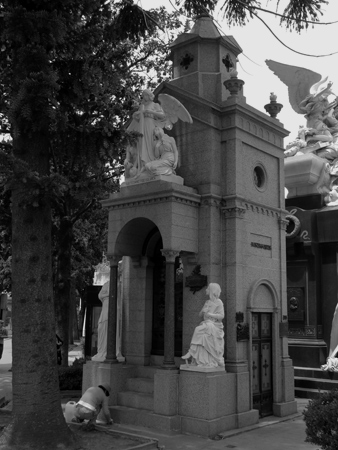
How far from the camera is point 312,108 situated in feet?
61.5

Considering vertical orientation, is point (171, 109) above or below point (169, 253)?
above

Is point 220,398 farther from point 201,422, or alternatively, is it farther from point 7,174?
point 7,174

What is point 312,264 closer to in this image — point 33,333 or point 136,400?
point 136,400

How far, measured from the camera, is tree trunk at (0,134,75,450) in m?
8.19

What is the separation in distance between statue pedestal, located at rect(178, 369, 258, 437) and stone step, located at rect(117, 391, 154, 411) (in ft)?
2.69

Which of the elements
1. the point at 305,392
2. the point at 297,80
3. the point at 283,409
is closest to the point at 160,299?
the point at 283,409

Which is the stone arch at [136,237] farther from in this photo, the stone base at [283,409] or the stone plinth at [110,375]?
the stone base at [283,409]

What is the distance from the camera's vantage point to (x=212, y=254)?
36.9 ft

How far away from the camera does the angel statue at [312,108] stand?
18125mm

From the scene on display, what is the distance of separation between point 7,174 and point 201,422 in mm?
5523

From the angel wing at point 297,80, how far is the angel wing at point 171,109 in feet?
27.8

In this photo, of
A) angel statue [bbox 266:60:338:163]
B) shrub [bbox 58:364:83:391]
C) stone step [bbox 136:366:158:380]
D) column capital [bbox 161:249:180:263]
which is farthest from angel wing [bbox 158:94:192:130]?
shrub [bbox 58:364:83:391]

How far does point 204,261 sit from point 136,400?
309cm

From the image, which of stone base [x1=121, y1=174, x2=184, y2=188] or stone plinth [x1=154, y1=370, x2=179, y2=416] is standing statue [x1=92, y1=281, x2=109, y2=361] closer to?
stone plinth [x1=154, y1=370, x2=179, y2=416]
